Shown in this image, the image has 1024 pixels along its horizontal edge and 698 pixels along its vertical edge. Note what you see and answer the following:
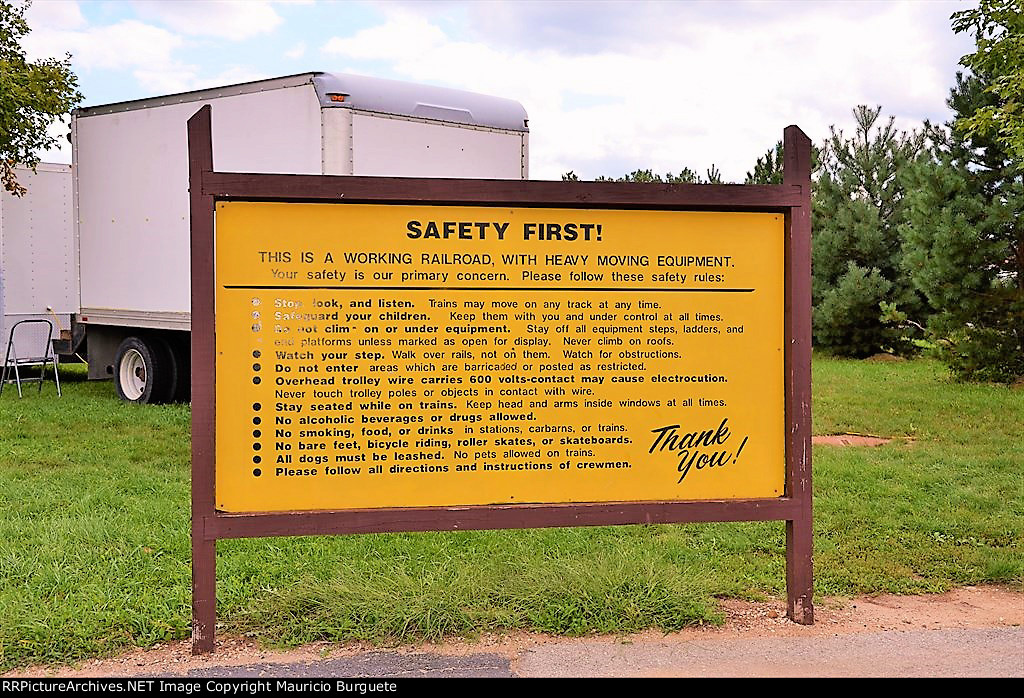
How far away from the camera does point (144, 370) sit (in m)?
13.5

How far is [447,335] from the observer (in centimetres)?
472

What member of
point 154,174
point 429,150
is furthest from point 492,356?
point 154,174

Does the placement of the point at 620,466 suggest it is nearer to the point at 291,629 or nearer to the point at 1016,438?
the point at 291,629

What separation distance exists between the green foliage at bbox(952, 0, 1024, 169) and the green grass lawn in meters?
4.23

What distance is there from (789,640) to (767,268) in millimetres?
1603

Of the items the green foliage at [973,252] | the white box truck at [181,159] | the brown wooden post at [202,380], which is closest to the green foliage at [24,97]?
the white box truck at [181,159]

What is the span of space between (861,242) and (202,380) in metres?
20.5

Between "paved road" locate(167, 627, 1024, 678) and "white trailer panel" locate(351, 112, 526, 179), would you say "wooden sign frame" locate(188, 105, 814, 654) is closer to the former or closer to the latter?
"paved road" locate(167, 627, 1024, 678)

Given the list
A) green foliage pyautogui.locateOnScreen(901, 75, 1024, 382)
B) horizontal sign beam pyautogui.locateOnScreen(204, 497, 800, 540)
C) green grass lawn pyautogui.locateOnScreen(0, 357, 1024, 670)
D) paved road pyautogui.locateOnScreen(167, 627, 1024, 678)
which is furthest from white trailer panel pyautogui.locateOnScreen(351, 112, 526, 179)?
green foliage pyautogui.locateOnScreen(901, 75, 1024, 382)

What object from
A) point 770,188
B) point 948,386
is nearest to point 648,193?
point 770,188

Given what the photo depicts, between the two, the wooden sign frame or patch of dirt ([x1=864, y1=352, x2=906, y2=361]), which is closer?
the wooden sign frame

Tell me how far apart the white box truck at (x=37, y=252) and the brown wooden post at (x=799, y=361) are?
1235cm

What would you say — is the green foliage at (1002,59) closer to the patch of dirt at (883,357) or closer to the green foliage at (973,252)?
the green foliage at (973,252)

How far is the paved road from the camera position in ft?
14.1
